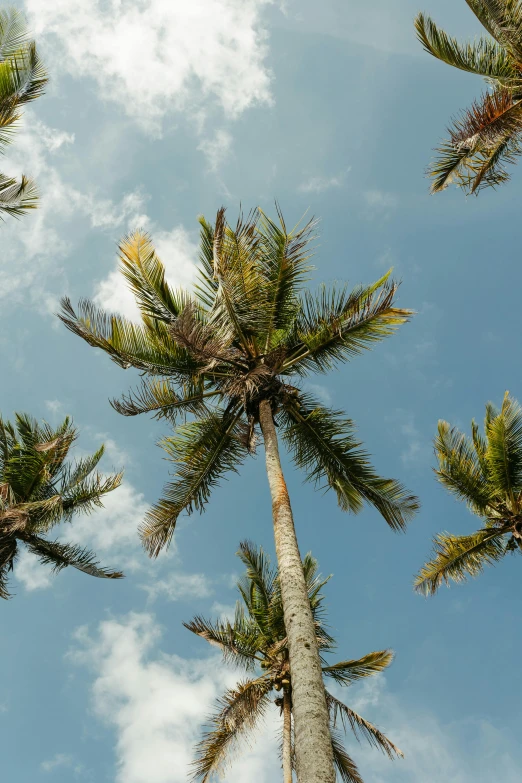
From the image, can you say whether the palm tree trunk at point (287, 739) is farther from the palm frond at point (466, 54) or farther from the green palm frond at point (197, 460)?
the palm frond at point (466, 54)

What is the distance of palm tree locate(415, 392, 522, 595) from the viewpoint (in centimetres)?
1466

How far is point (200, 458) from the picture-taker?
480 inches

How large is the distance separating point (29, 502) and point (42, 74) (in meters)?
8.70

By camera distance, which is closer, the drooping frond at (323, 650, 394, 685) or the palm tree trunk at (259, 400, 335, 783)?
the palm tree trunk at (259, 400, 335, 783)

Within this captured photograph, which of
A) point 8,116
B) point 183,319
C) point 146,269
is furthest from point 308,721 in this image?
point 8,116

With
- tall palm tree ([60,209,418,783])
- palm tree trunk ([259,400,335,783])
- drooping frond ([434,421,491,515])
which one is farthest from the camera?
drooping frond ([434,421,491,515])

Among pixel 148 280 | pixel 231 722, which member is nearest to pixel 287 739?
pixel 231 722

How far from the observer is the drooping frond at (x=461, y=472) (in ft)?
50.5

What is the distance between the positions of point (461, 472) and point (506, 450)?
1.23 meters

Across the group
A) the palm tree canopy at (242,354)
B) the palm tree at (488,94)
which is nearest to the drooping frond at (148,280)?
the palm tree canopy at (242,354)

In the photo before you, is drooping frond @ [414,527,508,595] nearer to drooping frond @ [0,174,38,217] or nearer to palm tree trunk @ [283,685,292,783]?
palm tree trunk @ [283,685,292,783]

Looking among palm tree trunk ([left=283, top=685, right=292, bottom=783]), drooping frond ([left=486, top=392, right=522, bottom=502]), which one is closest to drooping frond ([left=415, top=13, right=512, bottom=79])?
drooping frond ([left=486, top=392, right=522, bottom=502])

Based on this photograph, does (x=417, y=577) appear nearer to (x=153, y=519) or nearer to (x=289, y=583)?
(x=153, y=519)

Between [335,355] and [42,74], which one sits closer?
[335,355]
